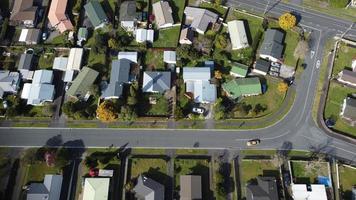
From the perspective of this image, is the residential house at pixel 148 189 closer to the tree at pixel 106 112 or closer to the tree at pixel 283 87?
the tree at pixel 106 112

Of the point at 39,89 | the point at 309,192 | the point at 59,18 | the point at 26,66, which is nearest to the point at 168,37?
the point at 59,18

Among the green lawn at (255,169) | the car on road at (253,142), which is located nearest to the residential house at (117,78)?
the car on road at (253,142)

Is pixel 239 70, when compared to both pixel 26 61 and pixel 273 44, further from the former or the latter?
pixel 26 61

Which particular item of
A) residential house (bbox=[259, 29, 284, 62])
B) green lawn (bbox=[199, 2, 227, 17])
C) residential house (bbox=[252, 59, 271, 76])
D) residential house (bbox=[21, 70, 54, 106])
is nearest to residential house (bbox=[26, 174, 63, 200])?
residential house (bbox=[21, 70, 54, 106])

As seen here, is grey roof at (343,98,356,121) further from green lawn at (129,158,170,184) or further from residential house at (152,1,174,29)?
residential house at (152,1,174,29)

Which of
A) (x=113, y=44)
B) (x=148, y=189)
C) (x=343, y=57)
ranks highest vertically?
(x=113, y=44)

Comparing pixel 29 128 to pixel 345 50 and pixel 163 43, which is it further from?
pixel 345 50

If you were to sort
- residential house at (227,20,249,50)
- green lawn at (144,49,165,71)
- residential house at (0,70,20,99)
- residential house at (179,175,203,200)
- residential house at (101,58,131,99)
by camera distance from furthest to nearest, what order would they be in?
residential house at (227,20,249,50) → green lawn at (144,49,165,71) → residential house at (0,70,20,99) → residential house at (101,58,131,99) → residential house at (179,175,203,200)
